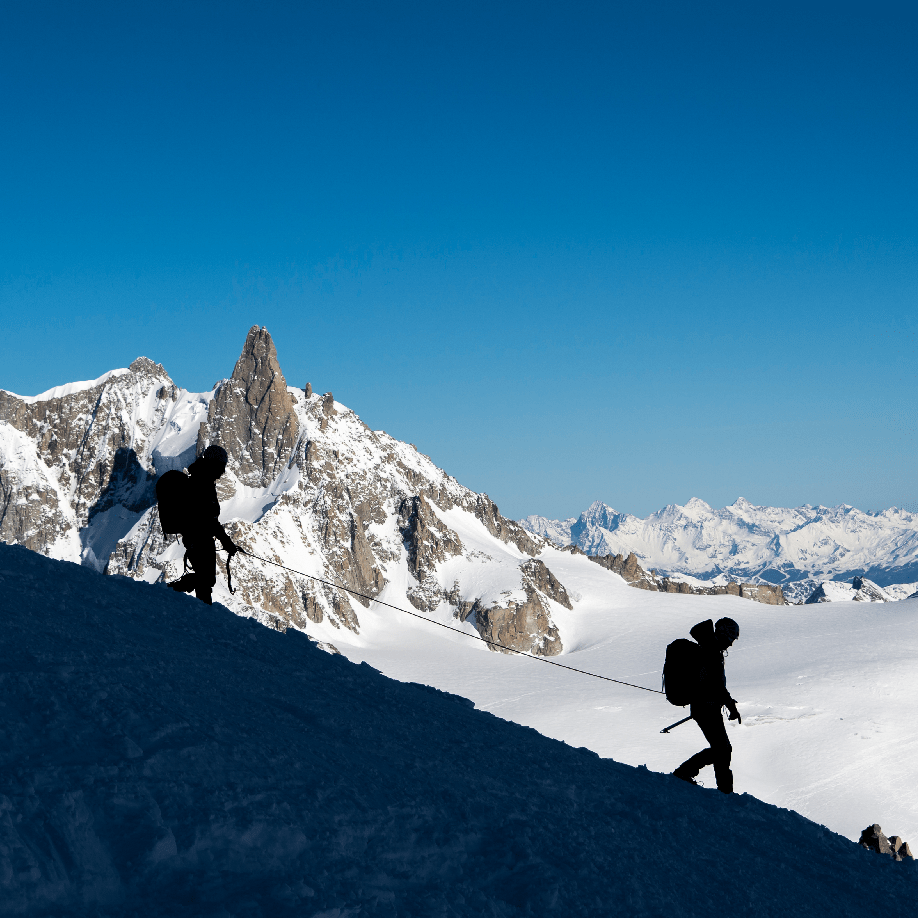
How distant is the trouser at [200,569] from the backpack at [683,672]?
597cm

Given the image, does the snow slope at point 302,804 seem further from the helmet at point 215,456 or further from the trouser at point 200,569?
the helmet at point 215,456

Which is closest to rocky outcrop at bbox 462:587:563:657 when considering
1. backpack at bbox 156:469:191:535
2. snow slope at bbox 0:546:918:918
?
backpack at bbox 156:469:191:535

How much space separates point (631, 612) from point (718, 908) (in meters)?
185

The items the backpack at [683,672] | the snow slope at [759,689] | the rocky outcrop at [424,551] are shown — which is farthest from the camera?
the rocky outcrop at [424,551]

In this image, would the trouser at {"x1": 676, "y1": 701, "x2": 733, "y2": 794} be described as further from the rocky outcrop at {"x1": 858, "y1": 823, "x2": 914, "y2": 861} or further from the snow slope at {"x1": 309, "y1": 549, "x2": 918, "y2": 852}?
the snow slope at {"x1": 309, "y1": 549, "x2": 918, "y2": 852}

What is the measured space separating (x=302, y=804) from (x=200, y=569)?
269 inches

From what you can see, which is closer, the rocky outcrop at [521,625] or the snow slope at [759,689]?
the snow slope at [759,689]

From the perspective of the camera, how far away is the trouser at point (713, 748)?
9859mm

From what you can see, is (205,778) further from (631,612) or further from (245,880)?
(631,612)

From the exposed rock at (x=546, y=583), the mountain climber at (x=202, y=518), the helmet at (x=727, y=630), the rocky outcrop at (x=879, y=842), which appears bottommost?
the rocky outcrop at (x=879, y=842)

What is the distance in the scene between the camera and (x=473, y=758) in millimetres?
7586

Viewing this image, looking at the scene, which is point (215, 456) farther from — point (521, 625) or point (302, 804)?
point (521, 625)

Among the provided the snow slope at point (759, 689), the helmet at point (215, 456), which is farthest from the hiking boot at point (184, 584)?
the snow slope at point (759, 689)

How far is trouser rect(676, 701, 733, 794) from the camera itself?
9.86 meters
